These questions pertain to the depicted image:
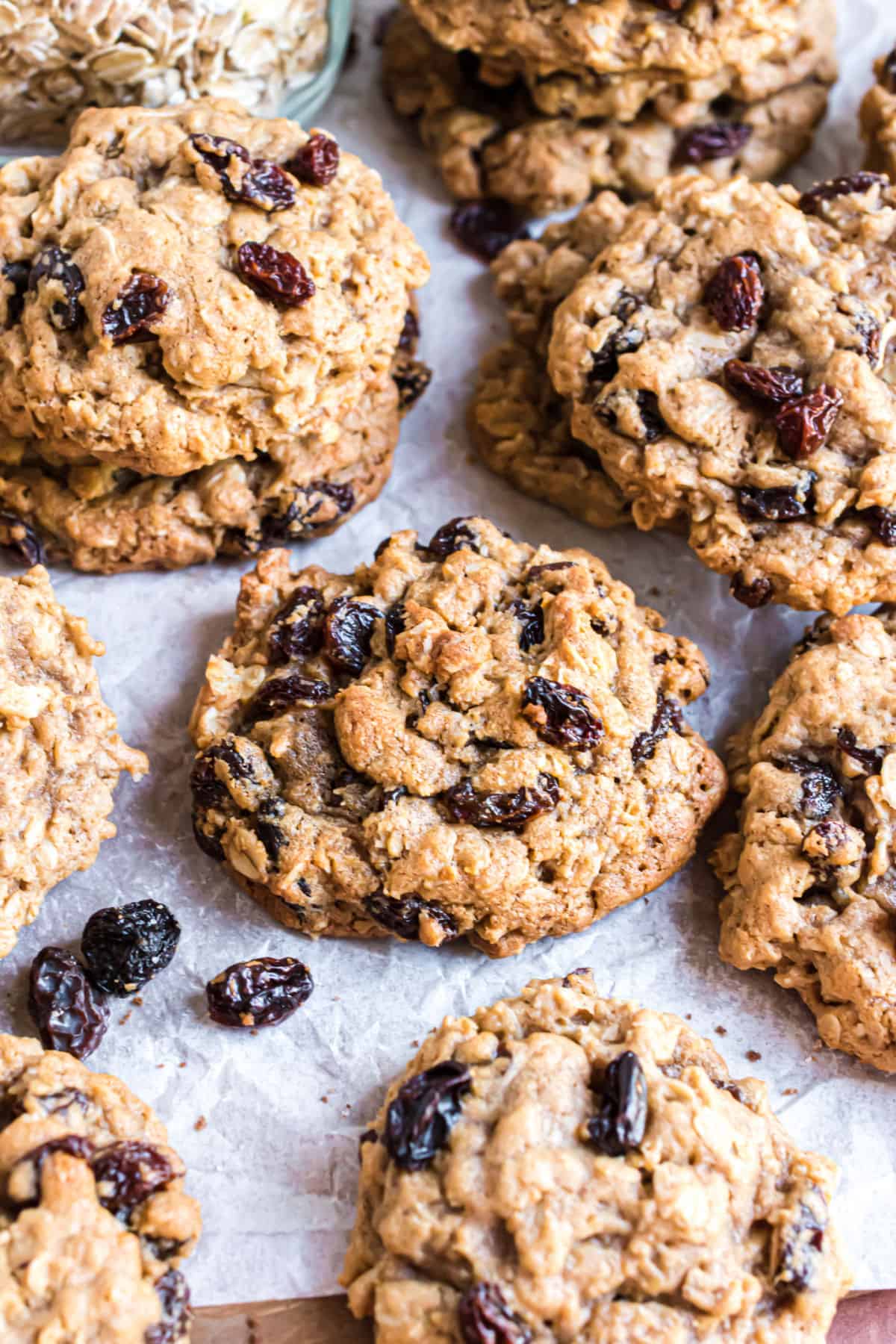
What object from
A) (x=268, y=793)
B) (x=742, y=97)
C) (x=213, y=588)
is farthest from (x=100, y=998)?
(x=742, y=97)

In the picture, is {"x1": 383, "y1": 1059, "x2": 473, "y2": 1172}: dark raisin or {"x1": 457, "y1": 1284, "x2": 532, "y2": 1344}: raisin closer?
{"x1": 457, "y1": 1284, "x2": 532, "y2": 1344}: raisin

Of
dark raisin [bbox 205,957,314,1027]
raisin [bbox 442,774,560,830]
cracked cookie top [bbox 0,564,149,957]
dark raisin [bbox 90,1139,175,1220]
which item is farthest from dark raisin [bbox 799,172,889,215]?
dark raisin [bbox 90,1139,175,1220]

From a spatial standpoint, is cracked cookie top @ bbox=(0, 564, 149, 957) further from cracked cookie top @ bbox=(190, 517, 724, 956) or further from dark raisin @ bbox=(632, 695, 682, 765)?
dark raisin @ bbox=(632, 695, 682, 765)

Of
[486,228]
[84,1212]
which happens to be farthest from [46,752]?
[486,228]

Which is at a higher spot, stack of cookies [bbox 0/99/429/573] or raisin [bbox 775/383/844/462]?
raisin [bbox 775/383/844/462]

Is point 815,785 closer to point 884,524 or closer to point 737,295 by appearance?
point 884,524

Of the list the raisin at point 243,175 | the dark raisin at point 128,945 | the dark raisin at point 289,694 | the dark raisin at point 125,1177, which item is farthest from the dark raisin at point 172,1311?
the raisin at point 243,175

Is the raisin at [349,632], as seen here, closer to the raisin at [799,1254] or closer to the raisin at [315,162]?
the raisin at [315,162]

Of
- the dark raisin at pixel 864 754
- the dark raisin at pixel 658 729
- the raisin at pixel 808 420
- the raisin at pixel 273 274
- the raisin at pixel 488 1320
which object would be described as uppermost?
the raisin at pixel 808 420
